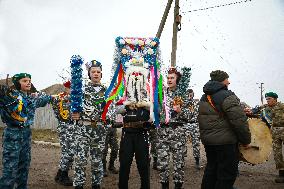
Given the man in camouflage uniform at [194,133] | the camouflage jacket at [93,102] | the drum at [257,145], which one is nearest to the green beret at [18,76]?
the camouflage jacket at [93,102]

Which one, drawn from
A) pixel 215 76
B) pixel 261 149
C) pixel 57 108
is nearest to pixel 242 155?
pixel 261 149

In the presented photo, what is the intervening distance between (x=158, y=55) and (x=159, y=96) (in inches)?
32.3

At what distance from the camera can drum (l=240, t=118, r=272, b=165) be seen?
17.8ft

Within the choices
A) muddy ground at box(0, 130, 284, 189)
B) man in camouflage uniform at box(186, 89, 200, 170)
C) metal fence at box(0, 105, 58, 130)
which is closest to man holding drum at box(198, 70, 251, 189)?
muddy ground at box(0, 130, 284, 189)

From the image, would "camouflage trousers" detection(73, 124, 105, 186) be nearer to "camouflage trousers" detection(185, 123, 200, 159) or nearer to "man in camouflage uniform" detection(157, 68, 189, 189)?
"man in camouflage uniform" detection(157, 68, 189, 189)

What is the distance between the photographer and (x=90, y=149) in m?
5.87

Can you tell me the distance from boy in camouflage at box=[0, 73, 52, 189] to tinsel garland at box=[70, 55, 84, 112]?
72 cm

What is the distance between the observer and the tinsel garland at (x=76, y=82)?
571cm

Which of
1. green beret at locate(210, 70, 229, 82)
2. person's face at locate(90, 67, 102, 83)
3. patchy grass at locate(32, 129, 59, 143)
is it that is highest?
person's face at locate(90, 67, 102, 83)

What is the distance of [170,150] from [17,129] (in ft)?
9.79

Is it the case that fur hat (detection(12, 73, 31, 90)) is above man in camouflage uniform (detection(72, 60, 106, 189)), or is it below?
above

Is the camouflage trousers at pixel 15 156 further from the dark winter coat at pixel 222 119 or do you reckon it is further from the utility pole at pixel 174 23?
the utility pole at pixel 174 23

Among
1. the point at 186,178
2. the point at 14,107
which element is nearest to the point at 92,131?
the point at 14,107

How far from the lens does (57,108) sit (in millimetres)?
7621
